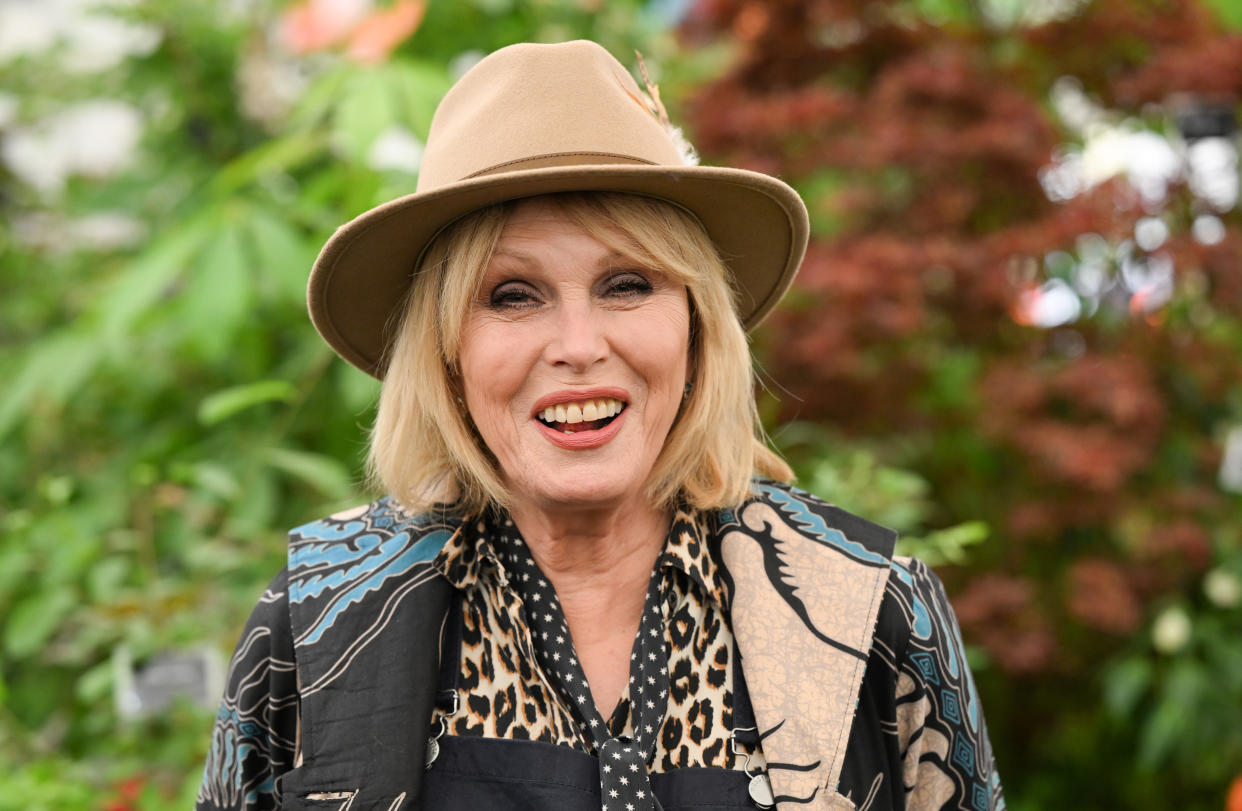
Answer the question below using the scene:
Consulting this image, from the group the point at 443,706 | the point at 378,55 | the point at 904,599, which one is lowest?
the point at 443,706

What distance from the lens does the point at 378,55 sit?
9.41 feet

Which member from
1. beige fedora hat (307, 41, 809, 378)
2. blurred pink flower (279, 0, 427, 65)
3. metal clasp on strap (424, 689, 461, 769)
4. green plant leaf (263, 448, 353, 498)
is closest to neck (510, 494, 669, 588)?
metal clasp on strap (424, 689, 461, 769)

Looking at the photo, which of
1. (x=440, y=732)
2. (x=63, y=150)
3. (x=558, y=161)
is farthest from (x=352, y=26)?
(x=63, y=150)

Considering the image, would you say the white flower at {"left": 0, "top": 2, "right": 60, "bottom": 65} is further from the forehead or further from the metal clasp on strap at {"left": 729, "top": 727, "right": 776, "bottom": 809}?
the metal clasp on strap at {"left": 729, "top": 727, "right": 776, "bottom": 809}

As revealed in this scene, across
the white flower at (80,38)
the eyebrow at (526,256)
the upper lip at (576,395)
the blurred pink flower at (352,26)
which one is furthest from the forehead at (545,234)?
the white flower at (80,38)

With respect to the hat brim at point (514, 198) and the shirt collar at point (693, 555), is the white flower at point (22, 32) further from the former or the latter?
the shirt collar at point (693, 555)

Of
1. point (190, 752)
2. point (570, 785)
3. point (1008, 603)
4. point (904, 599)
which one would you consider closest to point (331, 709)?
point (570, 785)

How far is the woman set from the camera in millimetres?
1566

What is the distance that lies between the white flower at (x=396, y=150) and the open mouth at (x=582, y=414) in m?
1.01

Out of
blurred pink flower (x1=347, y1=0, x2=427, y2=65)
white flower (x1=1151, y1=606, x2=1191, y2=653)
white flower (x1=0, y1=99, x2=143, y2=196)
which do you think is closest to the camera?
blurred pink flower (x1=347, y1=0, x2=427, y2=65)

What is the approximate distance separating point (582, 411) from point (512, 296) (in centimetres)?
19

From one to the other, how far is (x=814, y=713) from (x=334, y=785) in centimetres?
65

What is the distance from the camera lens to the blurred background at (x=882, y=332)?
2.90 meters

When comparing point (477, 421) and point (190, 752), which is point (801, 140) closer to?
point (477, 421)
